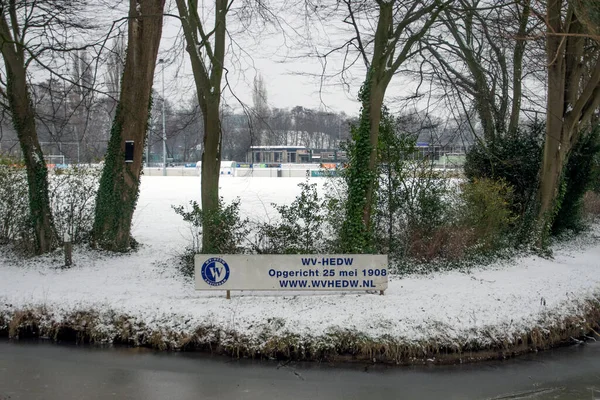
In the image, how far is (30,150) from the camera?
13.5m

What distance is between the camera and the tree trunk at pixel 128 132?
45.1ft

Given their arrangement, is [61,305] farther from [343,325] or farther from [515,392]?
[515,392]

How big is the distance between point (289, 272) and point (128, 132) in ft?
21.0

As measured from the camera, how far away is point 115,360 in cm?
888

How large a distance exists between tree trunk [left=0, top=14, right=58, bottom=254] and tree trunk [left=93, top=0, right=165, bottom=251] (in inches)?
45.5

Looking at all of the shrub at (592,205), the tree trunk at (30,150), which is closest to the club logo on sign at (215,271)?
the tree trunk at (30,150)

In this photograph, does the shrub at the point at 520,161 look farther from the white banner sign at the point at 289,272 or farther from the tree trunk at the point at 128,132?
the tree trunk at the point at 128,132

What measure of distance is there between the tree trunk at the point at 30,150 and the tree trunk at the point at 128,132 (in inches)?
45.5

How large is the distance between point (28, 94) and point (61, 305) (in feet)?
20.5

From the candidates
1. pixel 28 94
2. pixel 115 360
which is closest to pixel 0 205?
pixel 28 94

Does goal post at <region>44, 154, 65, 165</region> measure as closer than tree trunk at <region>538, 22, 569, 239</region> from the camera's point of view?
No

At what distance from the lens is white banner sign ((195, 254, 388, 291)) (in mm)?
10109

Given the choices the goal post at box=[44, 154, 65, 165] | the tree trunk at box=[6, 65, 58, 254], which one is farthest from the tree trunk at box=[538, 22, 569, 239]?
the goal post at box=[44, 154, 65, 165]

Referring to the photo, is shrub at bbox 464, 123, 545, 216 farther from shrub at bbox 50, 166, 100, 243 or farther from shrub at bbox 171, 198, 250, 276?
shrub at bbox 50, 166, 100, 243
